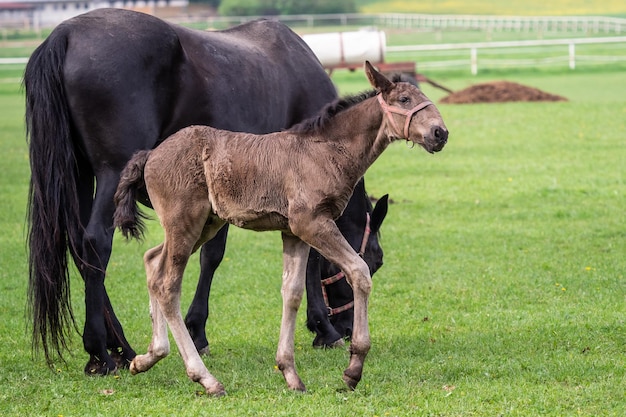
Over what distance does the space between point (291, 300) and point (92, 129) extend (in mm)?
1764

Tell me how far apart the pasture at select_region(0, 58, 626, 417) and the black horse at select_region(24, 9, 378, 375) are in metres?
0.45

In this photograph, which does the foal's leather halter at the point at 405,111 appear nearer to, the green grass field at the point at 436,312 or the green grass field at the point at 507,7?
the green grass field at the point at 436,312

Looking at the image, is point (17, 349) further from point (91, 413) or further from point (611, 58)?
point (611, 58)

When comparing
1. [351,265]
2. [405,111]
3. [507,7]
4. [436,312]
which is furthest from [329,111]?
[507,7]

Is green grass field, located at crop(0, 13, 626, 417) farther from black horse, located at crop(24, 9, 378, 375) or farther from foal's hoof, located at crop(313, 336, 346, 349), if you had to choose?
black horse, located at crop(24, 9, 378, 375)

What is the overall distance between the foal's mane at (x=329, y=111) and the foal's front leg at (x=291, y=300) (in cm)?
66

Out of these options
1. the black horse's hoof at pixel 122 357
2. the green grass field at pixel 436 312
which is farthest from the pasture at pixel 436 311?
the black horse's hoof at pixel 122 357

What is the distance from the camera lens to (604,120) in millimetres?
20859

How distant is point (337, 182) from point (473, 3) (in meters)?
94.4

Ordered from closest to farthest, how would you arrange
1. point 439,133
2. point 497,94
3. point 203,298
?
point 439,133 → point 203,298 → point 497,94

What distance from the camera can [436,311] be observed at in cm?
808

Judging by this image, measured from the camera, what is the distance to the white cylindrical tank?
20594 millimetres

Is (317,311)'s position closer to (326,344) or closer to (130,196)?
(326,344)

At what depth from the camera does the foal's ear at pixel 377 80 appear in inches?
215
